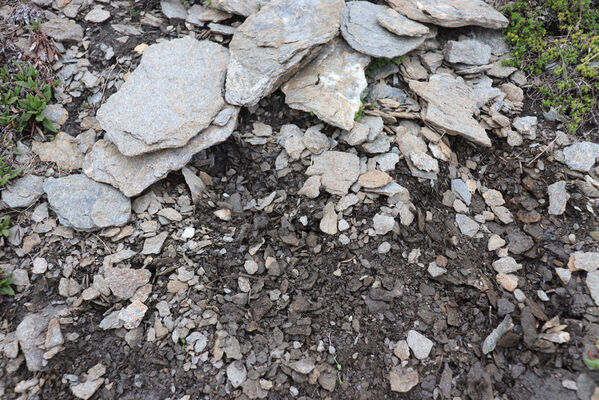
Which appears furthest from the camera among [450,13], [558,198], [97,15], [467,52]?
[97,15]

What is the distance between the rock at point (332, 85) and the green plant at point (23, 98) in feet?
7.11

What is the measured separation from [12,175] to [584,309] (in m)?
4.61

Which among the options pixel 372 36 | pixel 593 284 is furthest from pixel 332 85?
pixel 593 284

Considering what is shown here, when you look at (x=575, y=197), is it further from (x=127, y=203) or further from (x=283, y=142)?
(x=127, y=203)

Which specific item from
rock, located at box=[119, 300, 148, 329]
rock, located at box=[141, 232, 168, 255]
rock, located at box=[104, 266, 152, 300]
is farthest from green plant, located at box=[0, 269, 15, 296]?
rock, located at box=[141, 232, 168, 255]

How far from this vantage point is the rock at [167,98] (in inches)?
148

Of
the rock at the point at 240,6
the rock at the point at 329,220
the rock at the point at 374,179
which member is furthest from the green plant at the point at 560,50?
the rock at the point at 240,6

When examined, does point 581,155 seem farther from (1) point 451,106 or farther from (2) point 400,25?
(2) point 400,25

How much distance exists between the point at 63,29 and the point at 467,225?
14.0 ft

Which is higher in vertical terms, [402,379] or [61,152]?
[61,152]

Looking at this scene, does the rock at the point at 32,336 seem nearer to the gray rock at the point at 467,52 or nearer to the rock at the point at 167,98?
the rock at the point at 167,98

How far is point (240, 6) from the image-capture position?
437cm

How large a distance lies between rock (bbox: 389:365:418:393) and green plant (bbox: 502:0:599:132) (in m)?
2.63

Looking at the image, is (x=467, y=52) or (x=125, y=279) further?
(x=467, y=52)
